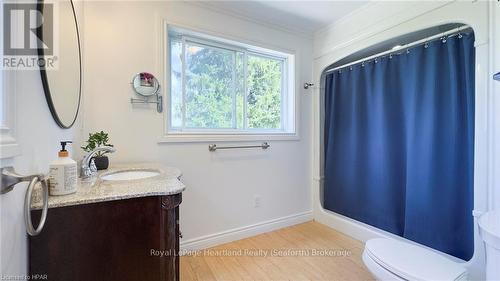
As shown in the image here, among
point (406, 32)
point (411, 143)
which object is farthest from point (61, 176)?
point (406, 32)

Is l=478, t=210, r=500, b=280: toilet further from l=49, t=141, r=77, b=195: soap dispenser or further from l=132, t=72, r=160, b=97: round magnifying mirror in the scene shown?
l=132, t=72, r=160, b=97: round magnifying mirror

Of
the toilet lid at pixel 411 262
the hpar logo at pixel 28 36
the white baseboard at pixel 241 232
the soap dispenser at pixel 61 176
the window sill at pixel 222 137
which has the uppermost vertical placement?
the hpar logo at pixel 28 36

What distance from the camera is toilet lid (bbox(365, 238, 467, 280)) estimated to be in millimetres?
1136

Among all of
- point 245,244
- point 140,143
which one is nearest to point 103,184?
point 140,143

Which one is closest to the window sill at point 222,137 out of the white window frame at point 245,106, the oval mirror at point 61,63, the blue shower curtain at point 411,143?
the white window frame at point 245,106

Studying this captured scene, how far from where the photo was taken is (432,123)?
67.2 inches

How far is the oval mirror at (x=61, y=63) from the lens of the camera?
90cm

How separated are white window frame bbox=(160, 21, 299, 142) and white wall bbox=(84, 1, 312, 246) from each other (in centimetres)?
6

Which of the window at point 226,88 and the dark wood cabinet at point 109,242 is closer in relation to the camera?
the dark wood cabinet at point 109,242

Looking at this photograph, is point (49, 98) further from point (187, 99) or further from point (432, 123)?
point (432, 123)

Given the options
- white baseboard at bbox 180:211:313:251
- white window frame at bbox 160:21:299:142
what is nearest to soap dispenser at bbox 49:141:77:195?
white window frame at bbox 160:21:299:142

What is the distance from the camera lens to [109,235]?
910 mm

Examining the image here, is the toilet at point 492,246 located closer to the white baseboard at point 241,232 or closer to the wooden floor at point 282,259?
the wooden floor at point 282,259

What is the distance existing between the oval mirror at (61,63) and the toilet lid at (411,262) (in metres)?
1.81
